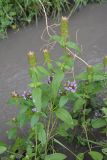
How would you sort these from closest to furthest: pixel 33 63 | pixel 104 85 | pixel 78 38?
pixel 33 63, pixel 104 85, pixel 78 38

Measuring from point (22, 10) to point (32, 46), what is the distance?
0.46 meters

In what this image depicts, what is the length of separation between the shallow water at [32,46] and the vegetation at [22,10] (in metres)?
0.08

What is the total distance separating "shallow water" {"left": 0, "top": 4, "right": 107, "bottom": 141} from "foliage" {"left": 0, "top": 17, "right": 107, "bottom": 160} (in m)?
0.50

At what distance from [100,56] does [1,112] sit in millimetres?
939

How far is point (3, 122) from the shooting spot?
2562mm

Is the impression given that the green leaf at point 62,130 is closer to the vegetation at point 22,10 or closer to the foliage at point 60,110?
the foliage at point 60,110

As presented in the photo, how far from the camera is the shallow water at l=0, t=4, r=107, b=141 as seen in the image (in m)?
2.95

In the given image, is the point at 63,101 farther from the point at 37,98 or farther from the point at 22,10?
the point at 22,10

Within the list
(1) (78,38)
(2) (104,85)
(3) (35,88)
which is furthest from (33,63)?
(1) (78,38)

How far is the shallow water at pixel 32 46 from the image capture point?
2.95 metres

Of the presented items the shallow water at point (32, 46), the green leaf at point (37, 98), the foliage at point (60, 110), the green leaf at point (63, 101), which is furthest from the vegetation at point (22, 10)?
the green leaf at point (37, 98)

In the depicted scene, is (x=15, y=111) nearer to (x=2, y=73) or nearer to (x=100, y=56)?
(x=2, y=73)

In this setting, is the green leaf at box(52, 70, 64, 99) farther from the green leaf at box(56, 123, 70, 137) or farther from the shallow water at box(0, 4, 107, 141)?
the shallow water at box(0, 4, 107, 141)

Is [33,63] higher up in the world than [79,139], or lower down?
higher up
